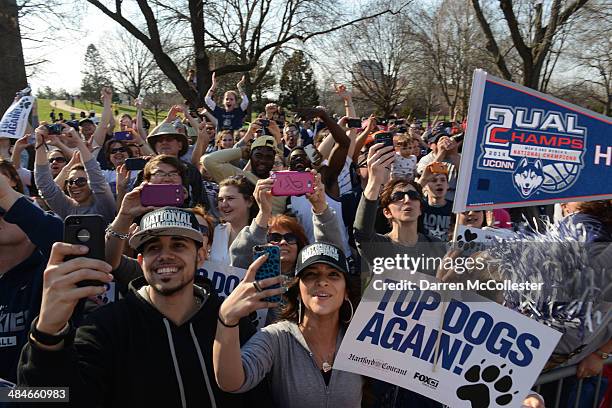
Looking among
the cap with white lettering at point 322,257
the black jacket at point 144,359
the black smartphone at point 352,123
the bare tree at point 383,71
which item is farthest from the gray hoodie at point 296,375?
the bare tree at point 383,71

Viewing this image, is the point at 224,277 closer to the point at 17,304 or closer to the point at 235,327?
the point at 17,304

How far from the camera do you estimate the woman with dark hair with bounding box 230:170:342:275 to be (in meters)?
3.19

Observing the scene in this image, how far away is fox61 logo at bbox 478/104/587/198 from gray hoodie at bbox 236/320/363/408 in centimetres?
136

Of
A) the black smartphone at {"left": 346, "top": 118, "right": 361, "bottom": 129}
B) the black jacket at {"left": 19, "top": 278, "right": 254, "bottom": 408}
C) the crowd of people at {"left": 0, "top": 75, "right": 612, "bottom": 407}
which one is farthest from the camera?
the black smartphone at {"left": 346, "top": 118, "right": 361, "bottom": 129}

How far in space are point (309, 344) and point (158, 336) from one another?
713 millimetres

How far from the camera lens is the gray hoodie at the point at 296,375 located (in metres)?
2.33

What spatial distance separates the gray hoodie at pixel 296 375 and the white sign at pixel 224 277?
2.51ft

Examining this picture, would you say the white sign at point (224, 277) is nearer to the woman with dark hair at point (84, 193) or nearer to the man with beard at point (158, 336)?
the man with beard at point (158, 336)

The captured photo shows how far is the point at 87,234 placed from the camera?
5.75ft

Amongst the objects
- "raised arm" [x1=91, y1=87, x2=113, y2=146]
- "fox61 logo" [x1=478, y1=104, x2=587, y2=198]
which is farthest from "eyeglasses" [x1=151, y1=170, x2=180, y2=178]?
"raised arm" [x1=91, y1=87, x2=113, y2=146]

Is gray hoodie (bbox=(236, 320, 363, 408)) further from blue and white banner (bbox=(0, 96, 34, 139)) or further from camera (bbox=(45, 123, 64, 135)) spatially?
blue and white banner (bbox=(0, 96, 34, 139))

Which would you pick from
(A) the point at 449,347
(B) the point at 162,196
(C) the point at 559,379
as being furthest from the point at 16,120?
(C) the point at 559,379

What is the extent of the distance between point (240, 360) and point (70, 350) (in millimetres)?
647

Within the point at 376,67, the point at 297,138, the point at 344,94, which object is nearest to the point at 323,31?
the point at 297,138
